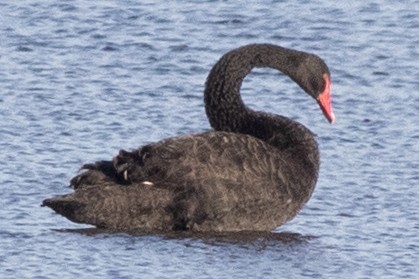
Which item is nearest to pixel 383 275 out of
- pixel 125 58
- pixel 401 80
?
pixel 401 80

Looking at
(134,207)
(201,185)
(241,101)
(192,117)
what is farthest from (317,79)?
(134,207)

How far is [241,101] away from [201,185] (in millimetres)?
1055

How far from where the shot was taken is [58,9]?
13.9 meters

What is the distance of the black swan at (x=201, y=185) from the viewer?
9.10 metres

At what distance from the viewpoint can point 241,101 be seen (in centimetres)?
1009

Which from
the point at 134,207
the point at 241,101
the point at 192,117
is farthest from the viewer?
the point at 192,117

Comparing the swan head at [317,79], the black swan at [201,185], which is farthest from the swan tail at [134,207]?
the swan head at [317,79]

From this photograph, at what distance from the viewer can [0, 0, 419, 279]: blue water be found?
846 cm

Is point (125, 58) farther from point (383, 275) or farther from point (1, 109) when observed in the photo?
point (383, 275)

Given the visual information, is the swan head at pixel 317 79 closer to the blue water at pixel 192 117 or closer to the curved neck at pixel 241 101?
the curved neck at pixel 241 101

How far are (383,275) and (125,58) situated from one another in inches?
196

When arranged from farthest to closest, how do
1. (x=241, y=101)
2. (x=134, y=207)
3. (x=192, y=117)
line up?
(x=192, y=117)
(x=241, y=101)
(x=134, y=207)

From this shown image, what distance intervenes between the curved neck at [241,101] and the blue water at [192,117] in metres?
0.48

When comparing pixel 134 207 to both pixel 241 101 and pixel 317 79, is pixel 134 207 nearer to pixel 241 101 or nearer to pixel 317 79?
pixel 241 101
